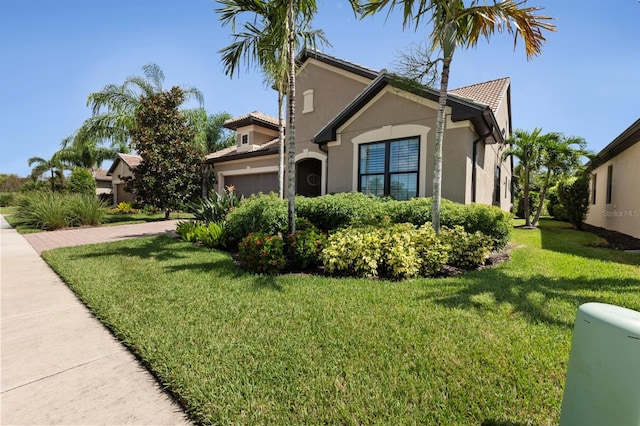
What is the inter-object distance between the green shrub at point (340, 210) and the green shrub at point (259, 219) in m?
0.82

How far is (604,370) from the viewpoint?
1.73m

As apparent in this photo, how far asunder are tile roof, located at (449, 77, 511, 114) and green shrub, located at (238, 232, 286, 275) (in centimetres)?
942

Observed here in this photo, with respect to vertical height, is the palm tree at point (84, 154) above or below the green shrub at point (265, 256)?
above

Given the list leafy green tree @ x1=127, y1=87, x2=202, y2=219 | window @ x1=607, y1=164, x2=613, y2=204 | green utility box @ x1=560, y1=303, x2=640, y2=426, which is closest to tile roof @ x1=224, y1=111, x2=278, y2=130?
leafy green tree @ x1=127, y1=87, x2=202, y2=219

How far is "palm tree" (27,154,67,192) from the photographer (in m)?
35.6

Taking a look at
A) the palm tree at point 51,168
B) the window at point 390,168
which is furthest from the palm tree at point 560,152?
the palm tree at point 51,168

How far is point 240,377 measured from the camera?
8.99 ft

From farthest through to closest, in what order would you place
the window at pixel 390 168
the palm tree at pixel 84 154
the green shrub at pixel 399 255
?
the palm tree at pixel 84 154 < the window at pixel 390 168 < the green shrub at pixel 399 255

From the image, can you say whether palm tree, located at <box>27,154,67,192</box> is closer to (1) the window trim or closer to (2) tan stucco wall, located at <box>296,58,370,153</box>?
(2) tan stucco wall, located at <box>296,58,370,153</box>

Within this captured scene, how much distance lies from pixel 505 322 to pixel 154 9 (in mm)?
10476

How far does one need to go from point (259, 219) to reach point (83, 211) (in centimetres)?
1253

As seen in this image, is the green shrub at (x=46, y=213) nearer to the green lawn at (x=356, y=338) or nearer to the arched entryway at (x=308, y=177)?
the green lawn at (x=356, y=338)

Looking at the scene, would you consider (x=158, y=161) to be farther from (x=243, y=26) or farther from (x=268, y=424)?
(x=268, y=424)

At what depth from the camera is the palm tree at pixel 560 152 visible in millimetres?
12766
